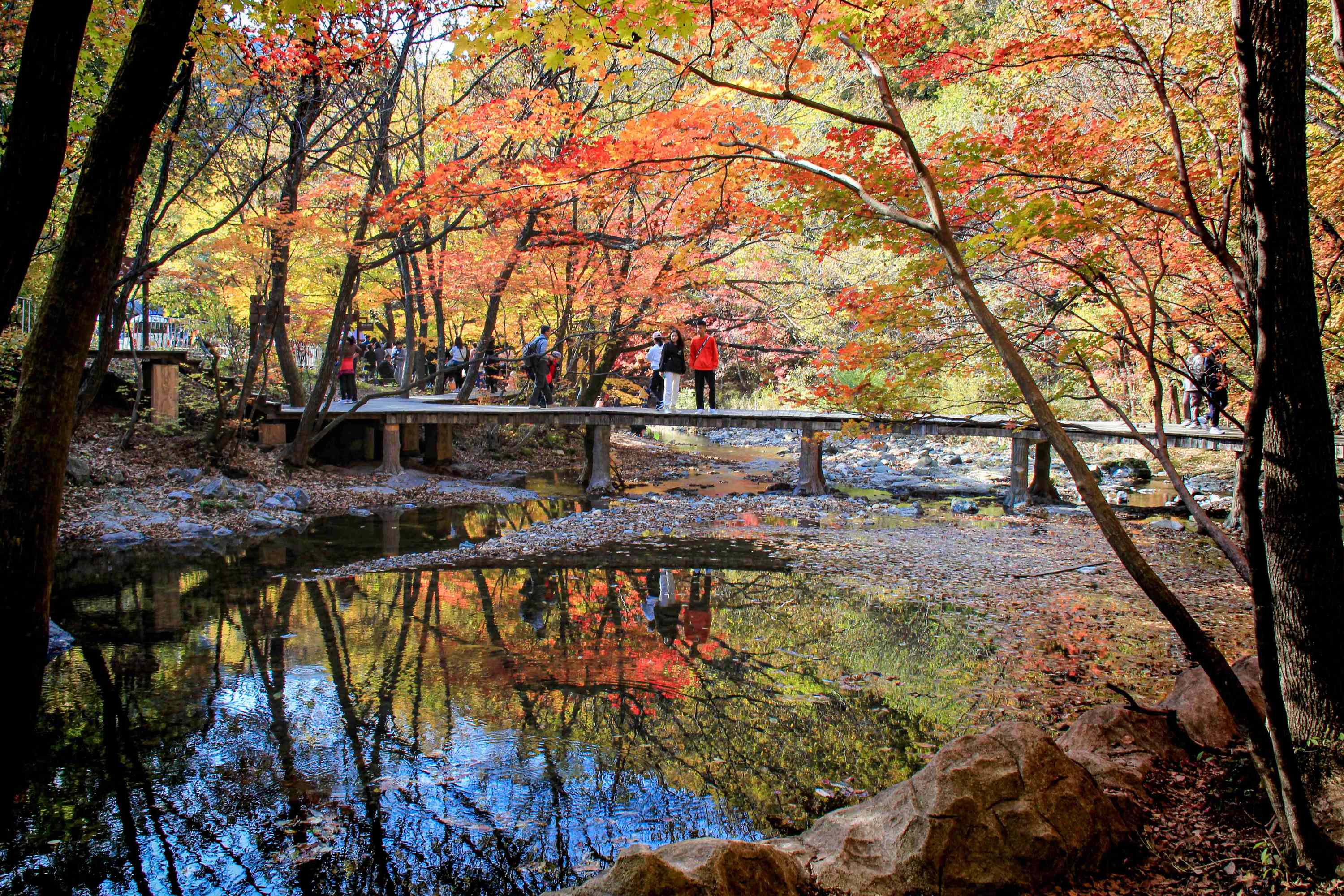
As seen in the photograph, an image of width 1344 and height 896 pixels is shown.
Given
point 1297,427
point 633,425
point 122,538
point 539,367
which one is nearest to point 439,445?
point 539,367

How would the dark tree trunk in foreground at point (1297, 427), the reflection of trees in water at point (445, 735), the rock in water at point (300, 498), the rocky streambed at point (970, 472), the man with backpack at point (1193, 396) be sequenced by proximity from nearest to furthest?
the dark tree trunk in foreground at point (1297, 427)
the reflection of trees in water at point (445, 735)
the rock in water at point (300, 498)
the man with backpack at point (1193, 396)
the rocky streambed at point (970, 472)

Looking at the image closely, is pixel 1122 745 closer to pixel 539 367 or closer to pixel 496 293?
pixel 496 293

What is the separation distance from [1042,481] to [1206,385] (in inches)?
388

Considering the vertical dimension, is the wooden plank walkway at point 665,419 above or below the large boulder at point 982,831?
above

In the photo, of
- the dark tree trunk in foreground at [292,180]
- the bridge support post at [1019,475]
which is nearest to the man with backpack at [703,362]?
the bridge support post at [1019,475]

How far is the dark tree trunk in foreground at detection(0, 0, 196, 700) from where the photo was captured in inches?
169

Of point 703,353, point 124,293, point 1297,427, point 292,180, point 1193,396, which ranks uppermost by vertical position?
point 292,180

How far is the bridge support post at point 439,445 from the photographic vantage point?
18.8m

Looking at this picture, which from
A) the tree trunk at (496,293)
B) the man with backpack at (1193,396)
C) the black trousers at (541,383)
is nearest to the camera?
the man with backpack at (1193,396)

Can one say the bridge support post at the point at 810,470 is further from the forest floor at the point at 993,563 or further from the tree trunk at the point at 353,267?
the tree trunk at the point at 353,267

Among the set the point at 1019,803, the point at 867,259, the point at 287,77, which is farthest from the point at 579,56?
the point at 867,259

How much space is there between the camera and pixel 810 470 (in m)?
17.6

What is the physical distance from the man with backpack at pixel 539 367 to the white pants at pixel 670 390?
2.86 m

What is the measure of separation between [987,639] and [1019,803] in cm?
440
